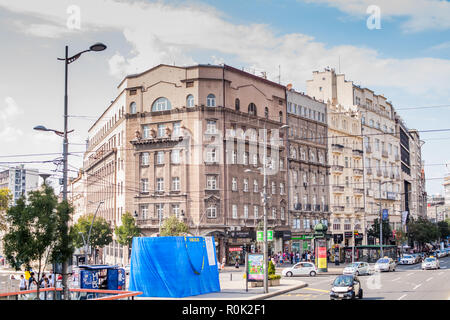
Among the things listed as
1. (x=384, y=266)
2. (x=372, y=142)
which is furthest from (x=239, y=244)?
(x=372, y=142)

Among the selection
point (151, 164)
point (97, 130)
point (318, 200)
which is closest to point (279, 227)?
point (318, 200)

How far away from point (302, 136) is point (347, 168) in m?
14.5

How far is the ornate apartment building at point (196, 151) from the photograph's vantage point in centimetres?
6209

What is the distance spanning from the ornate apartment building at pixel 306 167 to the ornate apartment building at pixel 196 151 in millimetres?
6298

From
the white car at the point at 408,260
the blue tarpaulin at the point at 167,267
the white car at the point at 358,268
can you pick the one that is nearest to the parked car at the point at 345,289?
the blue tarpaulin at the point at 167,267

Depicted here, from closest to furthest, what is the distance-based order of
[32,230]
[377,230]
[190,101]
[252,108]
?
[32,230] < [190,101] < [252,108] < [377,230]

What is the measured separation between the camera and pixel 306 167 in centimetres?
7731

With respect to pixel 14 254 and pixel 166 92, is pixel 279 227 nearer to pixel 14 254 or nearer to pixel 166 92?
pixel 166 92

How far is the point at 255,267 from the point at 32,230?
17.9m

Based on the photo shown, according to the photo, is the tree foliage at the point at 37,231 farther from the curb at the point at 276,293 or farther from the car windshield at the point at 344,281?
the car windshield at the point at 344,281

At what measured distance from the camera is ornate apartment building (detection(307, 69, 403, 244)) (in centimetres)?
9081

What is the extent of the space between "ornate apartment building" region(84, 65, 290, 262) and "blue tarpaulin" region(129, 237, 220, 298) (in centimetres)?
2901

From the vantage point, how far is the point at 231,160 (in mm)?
63719

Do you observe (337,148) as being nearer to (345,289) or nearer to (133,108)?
(133,108)
